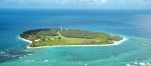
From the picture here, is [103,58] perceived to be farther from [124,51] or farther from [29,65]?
[29,65]

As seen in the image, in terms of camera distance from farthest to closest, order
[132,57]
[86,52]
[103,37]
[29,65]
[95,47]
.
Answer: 1. [103,37]
2. [95,47]
3. [86,52]
4. [132,57]
5. [29,65]

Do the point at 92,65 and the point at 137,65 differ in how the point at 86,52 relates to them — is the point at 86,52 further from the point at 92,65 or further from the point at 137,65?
the point at 137,65

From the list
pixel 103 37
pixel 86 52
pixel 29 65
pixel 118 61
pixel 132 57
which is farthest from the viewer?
pixel 103 37

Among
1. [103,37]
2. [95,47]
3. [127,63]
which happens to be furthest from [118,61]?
[103,37]

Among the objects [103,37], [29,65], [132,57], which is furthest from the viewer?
[103,37]

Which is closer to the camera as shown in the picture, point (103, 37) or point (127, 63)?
point (127, 63)

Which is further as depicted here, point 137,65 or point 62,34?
point 62,34

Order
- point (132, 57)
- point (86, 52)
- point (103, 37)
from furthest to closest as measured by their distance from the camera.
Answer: point (103, 37) → point (86, 52) → point (132, 57)

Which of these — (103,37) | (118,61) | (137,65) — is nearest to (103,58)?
(118,61)
